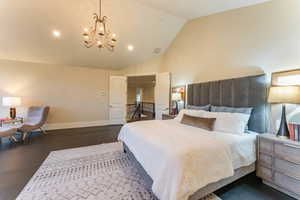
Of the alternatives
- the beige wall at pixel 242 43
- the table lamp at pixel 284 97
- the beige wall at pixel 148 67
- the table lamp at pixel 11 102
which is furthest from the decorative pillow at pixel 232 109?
the table lamp at pixel 11 102

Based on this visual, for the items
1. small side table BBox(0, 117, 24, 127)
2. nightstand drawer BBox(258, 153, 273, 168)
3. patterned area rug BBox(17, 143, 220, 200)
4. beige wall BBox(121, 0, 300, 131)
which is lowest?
patterned area rug BBox(17, 143, 220, 200)

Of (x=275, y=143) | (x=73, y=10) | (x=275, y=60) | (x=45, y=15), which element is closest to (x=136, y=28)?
(x=73, y=10)

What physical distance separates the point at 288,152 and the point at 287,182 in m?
0.40

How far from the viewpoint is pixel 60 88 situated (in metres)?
5.28

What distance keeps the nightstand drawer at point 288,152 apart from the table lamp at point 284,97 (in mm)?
239

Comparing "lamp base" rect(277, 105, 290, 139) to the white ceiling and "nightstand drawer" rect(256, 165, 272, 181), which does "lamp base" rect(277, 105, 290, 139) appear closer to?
"nightstand drawer" rect(256, 165, 272, 181)

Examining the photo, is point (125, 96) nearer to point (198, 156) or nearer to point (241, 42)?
point (241, 42)

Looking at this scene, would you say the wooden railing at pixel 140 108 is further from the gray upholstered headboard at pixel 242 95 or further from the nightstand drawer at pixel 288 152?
the nightstand drawer at pixel 288 152

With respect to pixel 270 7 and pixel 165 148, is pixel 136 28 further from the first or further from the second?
pixel 165 148

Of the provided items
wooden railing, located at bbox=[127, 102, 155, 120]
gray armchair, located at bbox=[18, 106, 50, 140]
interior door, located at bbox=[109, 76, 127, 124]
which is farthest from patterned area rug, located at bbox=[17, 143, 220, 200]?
wooden railing, located at bbox=[127, 102, 155, 120]

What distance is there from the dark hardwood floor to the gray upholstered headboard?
3.33ft

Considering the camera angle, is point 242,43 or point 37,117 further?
point 37,117

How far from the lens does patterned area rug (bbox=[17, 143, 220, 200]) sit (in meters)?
1.78

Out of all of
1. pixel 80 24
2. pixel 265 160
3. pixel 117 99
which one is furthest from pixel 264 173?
pixel 117 99
